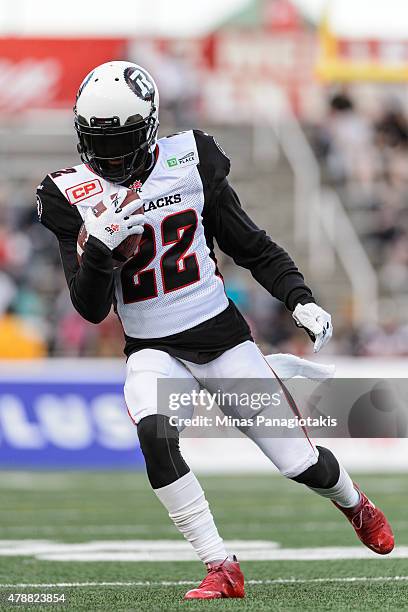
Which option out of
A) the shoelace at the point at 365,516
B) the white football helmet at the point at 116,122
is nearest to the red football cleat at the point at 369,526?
the shoelace at the point at 365,516

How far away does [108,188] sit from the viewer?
179 inches

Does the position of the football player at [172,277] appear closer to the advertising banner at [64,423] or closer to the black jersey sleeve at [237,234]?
the black jersey sleeve at [237,234]

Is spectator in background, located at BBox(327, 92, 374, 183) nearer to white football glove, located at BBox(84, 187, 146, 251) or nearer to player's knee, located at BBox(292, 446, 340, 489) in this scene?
player's knee, located at BBox(292, 446, 340, 489)

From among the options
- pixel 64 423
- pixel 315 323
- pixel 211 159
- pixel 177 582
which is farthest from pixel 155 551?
pixel 64 423

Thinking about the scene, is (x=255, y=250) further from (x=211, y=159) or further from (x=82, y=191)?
(x=82, y=191)

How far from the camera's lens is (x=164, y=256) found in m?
4.51

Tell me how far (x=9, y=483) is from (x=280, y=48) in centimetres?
1186

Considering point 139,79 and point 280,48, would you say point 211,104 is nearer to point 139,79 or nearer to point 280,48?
point 280,48

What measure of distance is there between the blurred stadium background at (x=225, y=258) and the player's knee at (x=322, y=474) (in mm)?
558

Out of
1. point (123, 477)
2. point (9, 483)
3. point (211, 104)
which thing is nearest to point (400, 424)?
point (123, 477)

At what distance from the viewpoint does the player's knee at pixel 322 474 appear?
14.9ft

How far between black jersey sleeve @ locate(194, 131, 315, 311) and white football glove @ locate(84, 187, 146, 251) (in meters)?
0.41

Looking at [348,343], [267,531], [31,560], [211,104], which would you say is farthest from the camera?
[211,104]

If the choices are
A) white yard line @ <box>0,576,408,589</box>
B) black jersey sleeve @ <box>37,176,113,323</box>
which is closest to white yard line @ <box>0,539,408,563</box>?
white yard line @ <box>0,576,408,589</box>
